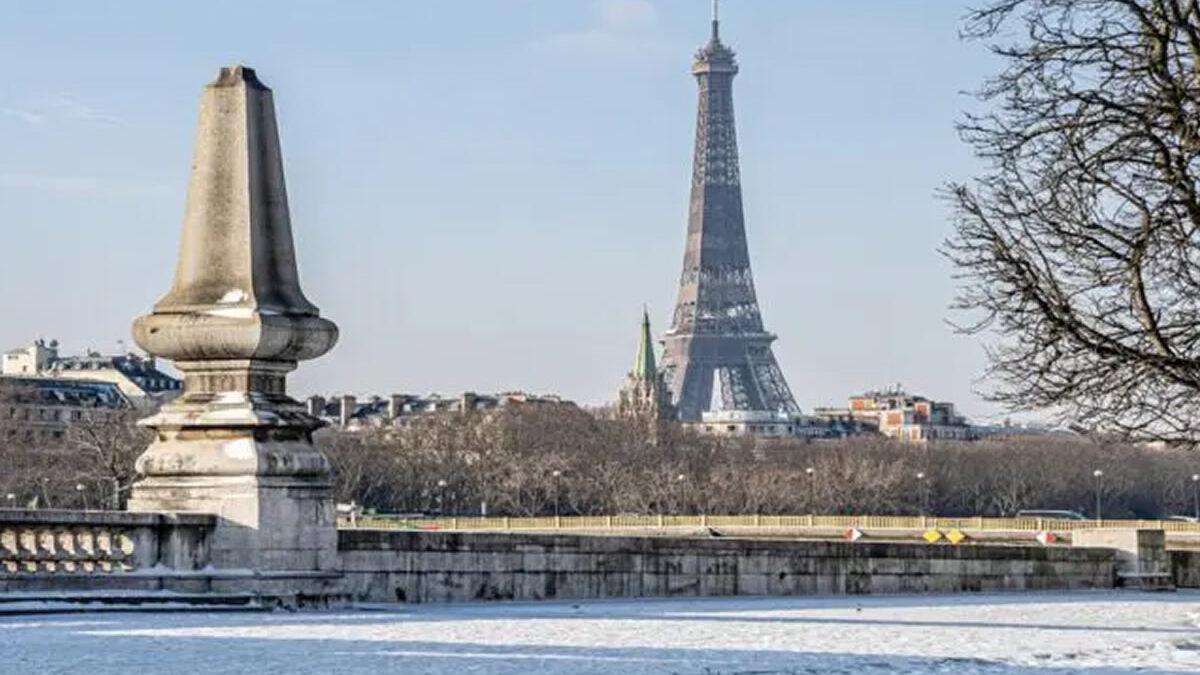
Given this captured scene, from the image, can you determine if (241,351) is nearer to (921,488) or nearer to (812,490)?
(812,490)

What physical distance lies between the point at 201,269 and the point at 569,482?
152m

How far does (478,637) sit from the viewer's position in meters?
19.8

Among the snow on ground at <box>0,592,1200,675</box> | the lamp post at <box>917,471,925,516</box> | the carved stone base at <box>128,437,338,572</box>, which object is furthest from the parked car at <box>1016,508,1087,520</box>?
the carved stone base at <box>128,437,338,572</box>

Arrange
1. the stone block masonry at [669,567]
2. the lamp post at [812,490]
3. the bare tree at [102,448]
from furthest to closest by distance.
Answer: the lamp post at [812,490] < the bare tree at [102,448] < the stone block masonry at [669,567]

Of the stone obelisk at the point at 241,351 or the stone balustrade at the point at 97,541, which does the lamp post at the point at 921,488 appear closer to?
the stone obelisk at the point at 241,351

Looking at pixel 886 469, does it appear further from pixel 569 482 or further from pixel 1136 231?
pixel 1136 231

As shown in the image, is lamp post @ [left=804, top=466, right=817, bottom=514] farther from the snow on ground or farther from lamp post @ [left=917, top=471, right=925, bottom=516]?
the snow on ground

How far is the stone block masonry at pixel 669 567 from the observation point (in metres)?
26.0

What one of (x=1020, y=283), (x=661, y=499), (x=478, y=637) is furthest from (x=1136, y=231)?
(x=661, y=499)

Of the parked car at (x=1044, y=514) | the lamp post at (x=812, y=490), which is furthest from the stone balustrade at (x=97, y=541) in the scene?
the lamp post at (x=812, y=490)

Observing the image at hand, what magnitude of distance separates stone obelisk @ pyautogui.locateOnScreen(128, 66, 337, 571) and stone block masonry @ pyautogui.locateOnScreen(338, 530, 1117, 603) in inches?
48.9

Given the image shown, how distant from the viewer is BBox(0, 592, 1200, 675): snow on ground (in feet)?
56.5

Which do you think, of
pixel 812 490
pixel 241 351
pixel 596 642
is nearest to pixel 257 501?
pixel 241 351

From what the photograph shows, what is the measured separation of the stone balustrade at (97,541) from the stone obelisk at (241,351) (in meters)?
0.32
